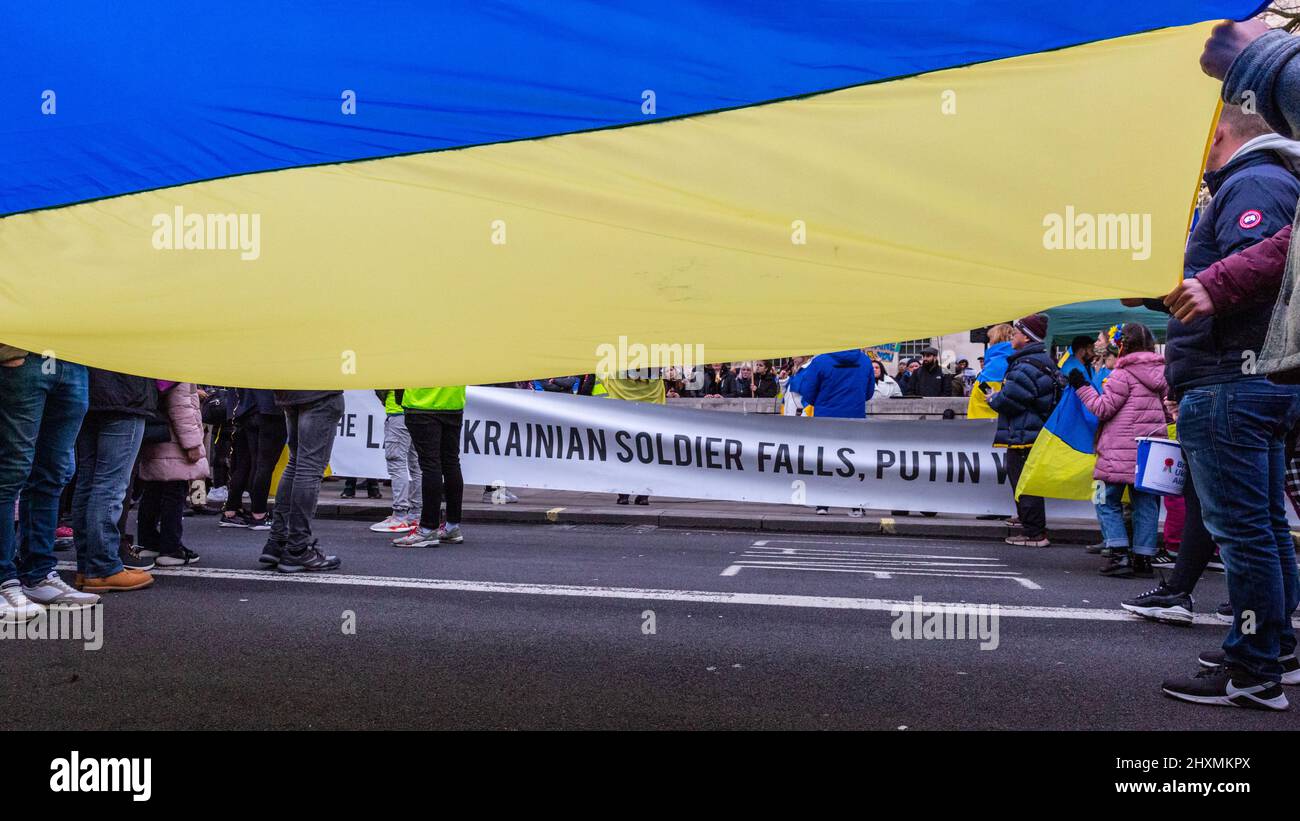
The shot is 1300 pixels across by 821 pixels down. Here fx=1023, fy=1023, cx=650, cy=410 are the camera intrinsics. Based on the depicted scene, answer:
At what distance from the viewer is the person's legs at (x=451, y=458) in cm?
808

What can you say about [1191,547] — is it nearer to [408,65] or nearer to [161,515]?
[408,65]

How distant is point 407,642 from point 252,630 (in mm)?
828

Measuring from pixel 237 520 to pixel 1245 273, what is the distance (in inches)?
346

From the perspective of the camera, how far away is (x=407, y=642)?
466cm

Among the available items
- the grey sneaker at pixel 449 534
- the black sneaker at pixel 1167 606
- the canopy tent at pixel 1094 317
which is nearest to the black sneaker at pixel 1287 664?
the black sneaker at pixel 1167 606

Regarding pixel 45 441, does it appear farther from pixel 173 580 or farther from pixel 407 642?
pixel 407 642

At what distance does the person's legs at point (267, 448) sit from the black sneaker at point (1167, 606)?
563 cm

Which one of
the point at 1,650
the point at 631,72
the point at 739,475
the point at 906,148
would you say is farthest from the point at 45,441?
the point at 739,475

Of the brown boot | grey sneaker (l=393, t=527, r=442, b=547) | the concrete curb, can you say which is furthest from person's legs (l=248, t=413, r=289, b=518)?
the concrete curb

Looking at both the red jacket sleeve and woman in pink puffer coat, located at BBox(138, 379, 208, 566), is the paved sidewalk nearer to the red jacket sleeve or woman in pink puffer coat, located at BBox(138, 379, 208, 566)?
woman in pink puffer coat, located at BBox(138, 379, 208, 566)

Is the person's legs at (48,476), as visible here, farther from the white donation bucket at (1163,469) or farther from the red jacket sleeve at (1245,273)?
the white donation bucket at (1163,469)

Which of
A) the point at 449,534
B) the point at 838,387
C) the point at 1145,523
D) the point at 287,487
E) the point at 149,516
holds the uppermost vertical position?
the point at 838,387

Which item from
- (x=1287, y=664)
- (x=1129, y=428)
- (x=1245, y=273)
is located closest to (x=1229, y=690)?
(x=1287, y=664)

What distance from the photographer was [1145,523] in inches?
278
